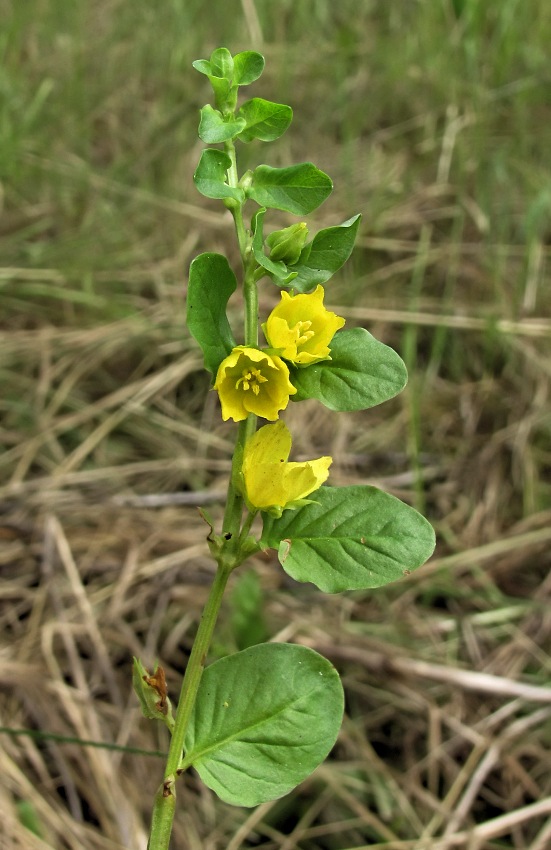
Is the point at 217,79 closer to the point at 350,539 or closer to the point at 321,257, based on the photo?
the point at 321,257

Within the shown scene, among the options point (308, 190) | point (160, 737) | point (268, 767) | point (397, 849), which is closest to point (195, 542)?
point (160, 737)

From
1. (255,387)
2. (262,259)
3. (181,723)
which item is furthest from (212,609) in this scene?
(262,259)

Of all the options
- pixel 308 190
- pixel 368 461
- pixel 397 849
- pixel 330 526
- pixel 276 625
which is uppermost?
pixel 308 190

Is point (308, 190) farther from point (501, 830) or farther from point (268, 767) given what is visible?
point (501, 830)

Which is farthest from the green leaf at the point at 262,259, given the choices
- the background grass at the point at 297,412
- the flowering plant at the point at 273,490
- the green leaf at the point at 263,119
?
the background grass at the point at 297,412

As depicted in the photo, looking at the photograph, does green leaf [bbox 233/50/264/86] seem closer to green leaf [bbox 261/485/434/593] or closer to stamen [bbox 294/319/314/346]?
stamen [bbox 294/319/314/346]

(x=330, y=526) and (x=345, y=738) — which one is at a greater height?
(x=330, y=526)
